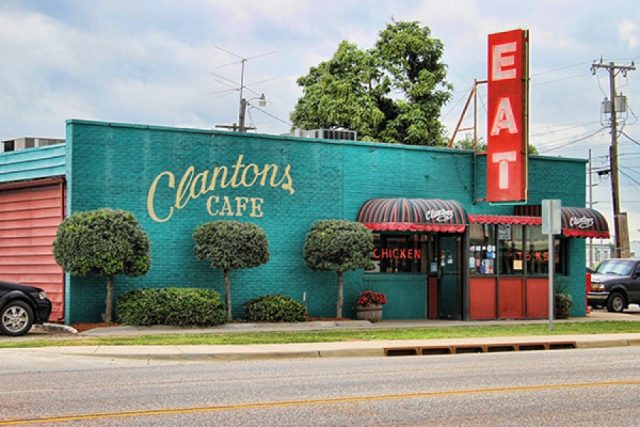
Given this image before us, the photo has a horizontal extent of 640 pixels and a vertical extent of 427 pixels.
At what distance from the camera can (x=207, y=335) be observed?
21.1 meters

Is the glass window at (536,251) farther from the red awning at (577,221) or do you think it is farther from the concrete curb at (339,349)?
the concrete curb at (339,349)

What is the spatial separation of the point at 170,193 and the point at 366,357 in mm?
8271

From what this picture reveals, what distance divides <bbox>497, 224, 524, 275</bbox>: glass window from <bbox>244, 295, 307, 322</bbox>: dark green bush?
6454 millimetres

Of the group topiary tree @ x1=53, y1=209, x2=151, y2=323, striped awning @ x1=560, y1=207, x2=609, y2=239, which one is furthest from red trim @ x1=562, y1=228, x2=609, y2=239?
topiary tree @ x1=53, y1=209, x2=151, y2=323

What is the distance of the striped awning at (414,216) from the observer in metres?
25.6

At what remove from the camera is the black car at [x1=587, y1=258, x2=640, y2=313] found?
34.2 metres

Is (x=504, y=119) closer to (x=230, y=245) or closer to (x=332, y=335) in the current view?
(x=230, y=245)

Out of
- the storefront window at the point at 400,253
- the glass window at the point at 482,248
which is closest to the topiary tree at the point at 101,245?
the storefront window at the point at 400,253

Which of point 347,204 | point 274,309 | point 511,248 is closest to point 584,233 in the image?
point 511,248

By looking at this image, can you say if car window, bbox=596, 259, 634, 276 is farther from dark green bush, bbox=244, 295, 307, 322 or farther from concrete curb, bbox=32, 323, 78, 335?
concrete curb, bbox=32, 323, 78, 335

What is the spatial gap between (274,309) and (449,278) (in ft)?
18.9

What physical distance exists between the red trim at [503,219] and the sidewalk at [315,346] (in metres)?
3.91

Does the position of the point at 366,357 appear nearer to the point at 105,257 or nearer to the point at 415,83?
the point at 105,257

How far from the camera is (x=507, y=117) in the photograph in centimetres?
2742
